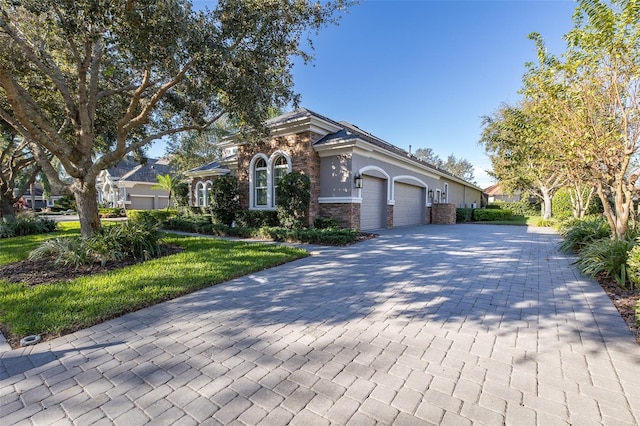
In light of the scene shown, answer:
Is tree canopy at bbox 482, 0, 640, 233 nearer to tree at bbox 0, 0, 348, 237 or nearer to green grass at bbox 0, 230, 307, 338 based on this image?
tree at bbox 0, 0, 348, 237

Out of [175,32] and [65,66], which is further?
[65,66]

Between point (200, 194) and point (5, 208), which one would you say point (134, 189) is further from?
point (5, 208)

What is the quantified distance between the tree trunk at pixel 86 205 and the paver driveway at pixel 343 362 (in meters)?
5.44

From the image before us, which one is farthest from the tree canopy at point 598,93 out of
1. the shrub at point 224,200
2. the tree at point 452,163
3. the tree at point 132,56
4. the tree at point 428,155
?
the tree at point 428,155

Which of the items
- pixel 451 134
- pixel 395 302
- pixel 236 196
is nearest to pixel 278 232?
pixel 236 196

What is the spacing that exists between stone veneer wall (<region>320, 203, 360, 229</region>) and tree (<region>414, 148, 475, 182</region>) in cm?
6200

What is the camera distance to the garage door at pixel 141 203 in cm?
3058

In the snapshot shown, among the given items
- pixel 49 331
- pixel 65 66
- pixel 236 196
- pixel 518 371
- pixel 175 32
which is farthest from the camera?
pixel 236 196

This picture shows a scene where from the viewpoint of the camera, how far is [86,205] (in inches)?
303

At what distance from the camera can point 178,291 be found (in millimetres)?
4637

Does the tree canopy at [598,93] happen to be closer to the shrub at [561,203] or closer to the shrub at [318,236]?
the shrub at [318,236]

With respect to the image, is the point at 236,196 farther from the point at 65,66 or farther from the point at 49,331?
the point at 49,331

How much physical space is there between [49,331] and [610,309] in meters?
7.25

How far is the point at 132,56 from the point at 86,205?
Result: 412 cm
